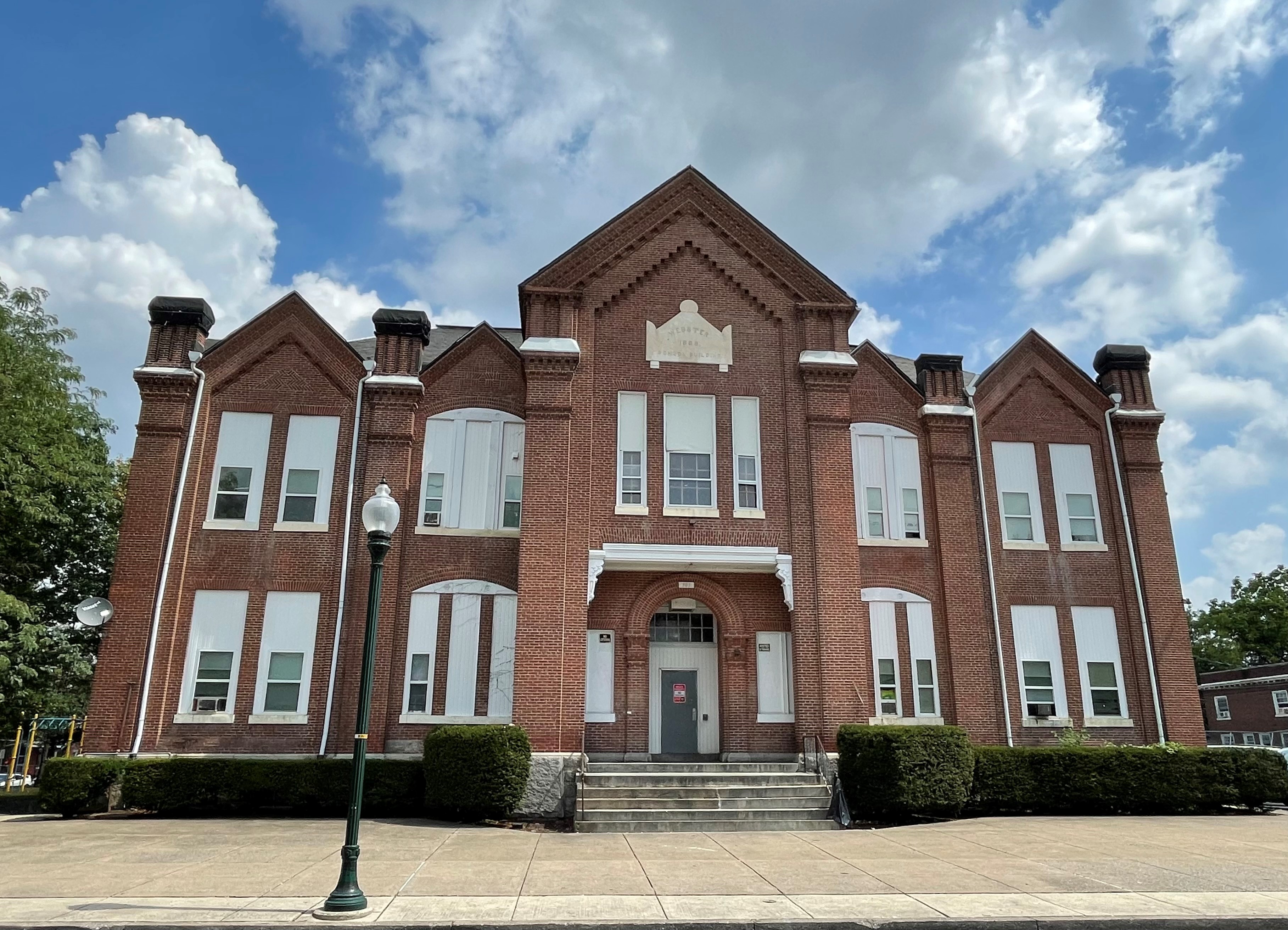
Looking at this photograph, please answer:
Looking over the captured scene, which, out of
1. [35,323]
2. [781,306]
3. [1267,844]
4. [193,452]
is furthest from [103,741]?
[1267,844]

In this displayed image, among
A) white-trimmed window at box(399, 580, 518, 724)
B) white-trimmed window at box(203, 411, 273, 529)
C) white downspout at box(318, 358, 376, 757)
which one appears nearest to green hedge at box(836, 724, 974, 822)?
white-trimmed window at box(399, 580, 518, 724)

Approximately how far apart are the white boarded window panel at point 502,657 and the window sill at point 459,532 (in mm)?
1329

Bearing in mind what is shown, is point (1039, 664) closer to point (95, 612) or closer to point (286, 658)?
point (286, 658)

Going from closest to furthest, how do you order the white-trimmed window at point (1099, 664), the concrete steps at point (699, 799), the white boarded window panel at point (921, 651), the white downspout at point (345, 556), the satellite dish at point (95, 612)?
the concrete steps at point (699, 799) → the satellite dish at point (95, 612) → the white downspout at point (345, 556) → the white boarded window panel at point (921, 651) → the white-trimmed window at point (1099, 664)

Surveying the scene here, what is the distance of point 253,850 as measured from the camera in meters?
11.9

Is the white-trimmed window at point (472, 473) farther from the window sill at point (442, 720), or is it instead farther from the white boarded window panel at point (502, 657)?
the window sill at point (442, 720)

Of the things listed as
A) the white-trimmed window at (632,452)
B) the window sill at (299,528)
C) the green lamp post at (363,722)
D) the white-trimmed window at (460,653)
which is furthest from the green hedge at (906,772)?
the window sill at (299,528)

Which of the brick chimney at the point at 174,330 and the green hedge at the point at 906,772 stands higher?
the brick chimney at the point at 174,330

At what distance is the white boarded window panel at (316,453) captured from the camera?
770 inches

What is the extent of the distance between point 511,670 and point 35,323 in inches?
627

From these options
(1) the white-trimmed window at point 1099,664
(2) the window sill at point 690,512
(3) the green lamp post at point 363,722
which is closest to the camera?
(3) the green lamp post at point 363,722

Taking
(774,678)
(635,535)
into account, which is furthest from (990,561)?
(635,535)

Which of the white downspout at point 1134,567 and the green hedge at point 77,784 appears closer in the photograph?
the green hedge at point 77,784

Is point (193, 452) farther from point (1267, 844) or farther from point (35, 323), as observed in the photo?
point (1267, 844)
